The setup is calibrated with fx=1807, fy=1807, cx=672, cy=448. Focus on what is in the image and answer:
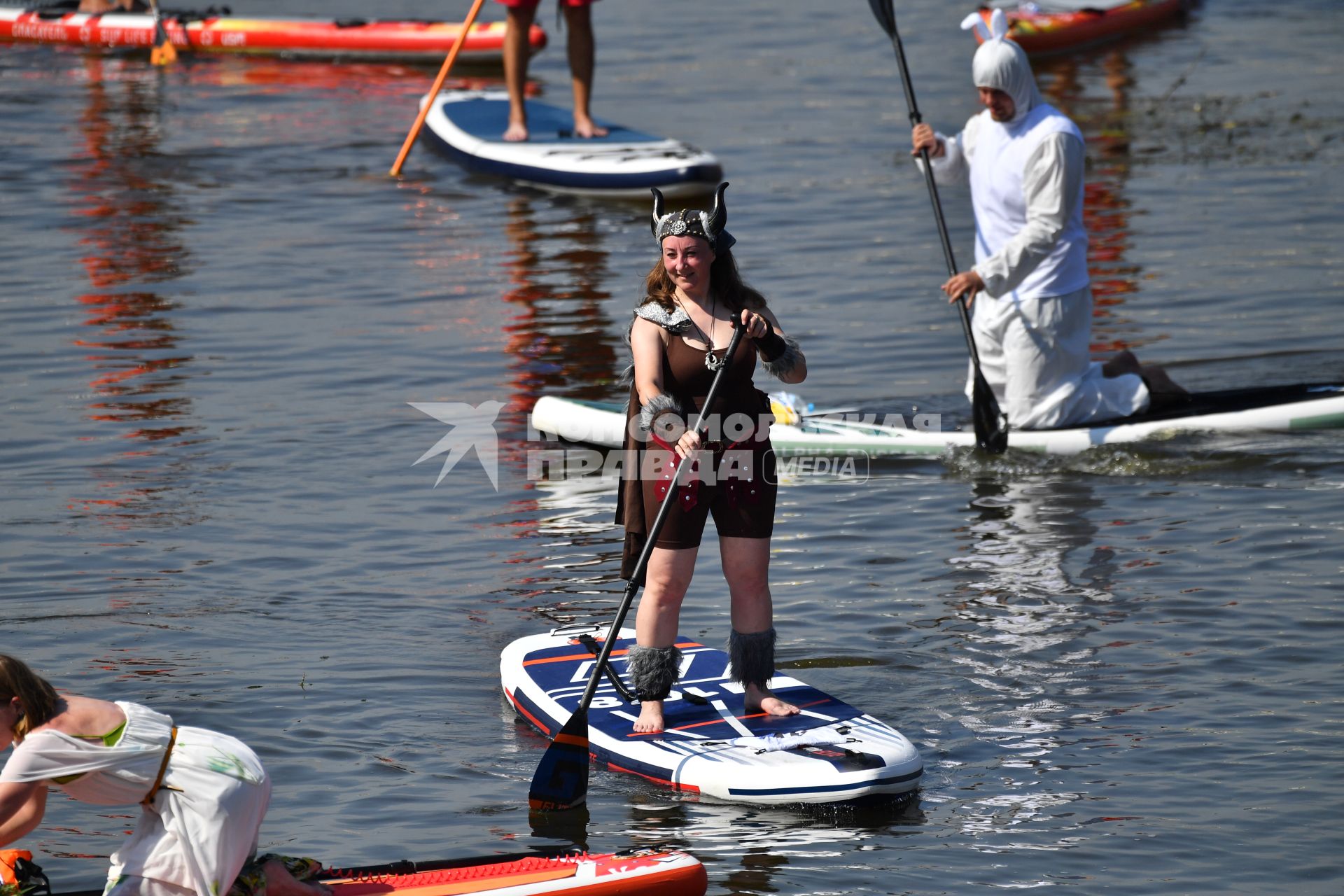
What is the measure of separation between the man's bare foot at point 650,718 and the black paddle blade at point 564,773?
371 millimetres

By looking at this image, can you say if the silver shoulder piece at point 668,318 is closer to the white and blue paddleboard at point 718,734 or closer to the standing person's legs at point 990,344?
the white and blue paddleboard at point 718,734

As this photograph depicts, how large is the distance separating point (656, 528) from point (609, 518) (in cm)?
297

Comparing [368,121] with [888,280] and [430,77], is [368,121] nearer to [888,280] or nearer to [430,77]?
[430,77]

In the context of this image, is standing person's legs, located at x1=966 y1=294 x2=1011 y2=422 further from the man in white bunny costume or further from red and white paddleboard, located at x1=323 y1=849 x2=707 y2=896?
red and white paddleboard, located at x1=323 y1=849 x2=707 y2=896

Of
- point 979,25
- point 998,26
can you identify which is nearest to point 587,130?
point 979,25

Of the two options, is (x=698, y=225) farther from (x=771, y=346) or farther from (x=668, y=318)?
(x=771, y=346)

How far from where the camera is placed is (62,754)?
13.0 feet

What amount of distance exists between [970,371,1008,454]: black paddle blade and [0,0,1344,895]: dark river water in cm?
12

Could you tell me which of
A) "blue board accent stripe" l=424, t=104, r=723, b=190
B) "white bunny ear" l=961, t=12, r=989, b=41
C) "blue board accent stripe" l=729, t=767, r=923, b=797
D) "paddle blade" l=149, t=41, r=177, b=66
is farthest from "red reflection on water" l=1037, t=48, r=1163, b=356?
"paddle blade" l=149, t=41, r=177, b=66

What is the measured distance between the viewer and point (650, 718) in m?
5.66

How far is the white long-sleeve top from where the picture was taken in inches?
313

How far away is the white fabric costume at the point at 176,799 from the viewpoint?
4066 millimetres

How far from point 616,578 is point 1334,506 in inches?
128

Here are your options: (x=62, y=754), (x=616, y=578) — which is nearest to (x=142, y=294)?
(x=616, y=578)
